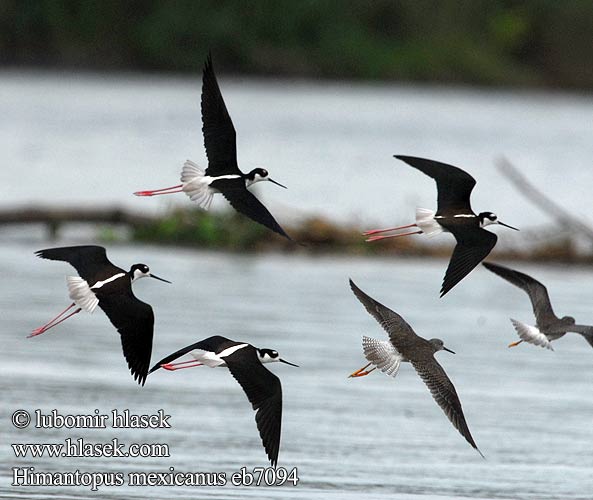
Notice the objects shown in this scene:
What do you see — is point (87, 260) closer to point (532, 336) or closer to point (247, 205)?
point (247, 205)

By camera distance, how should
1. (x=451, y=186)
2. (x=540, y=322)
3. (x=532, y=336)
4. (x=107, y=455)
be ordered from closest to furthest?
1. (x=451, y=186)
2. (x=532, y=336)
3. (x=540, y=322)
4. (x=107, y=455)

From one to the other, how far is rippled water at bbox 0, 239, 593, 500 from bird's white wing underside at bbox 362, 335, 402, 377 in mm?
1081

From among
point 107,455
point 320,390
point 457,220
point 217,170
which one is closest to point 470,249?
point 457,220

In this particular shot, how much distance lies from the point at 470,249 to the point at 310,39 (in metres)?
75.5

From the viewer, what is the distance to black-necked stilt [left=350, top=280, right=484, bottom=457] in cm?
820

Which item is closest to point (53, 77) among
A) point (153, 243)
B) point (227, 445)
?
point (153, 243)

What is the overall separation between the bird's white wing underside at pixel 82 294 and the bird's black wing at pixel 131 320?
0.15ft

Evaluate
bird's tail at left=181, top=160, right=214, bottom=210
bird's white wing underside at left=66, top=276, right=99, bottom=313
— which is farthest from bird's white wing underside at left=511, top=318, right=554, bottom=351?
bird's white wing underside at left=66, top=276, right=99, bottom=313

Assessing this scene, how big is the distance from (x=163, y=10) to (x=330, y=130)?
1131 inches

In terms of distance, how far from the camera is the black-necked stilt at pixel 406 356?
8195mm

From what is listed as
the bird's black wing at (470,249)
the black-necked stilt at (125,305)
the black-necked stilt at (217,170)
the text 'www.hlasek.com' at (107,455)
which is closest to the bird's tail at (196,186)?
the black-necked stilt at (217,170)

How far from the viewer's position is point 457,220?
26.9ft

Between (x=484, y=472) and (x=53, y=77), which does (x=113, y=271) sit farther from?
(x=53, y=77)

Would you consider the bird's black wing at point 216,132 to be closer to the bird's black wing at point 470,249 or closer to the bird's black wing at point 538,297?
the bird's black wing at point 470,249
